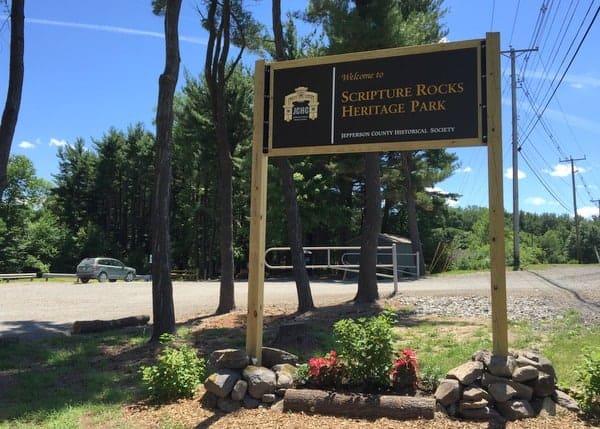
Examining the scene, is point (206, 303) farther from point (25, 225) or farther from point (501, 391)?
point (25, 225)

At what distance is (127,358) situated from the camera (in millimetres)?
7332

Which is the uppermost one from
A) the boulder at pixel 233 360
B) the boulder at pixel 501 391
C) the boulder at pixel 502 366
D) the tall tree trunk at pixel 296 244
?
the tall tree trunk at pixel 296 244

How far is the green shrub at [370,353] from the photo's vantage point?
15.1ft

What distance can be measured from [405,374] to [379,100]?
2652mm

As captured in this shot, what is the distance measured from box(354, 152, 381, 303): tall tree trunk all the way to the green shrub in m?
7.69

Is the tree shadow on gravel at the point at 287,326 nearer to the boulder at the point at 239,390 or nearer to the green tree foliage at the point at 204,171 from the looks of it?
the boulder at the point at 239,390

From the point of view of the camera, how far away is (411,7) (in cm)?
1532

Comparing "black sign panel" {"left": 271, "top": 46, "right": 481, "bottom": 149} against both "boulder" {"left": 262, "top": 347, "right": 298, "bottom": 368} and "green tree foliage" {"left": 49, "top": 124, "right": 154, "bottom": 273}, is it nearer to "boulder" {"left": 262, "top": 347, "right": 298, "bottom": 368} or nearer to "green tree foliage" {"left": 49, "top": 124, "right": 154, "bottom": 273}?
"boulder" {"left": 262, "top": 347, "right": 298, "bottom": 368}

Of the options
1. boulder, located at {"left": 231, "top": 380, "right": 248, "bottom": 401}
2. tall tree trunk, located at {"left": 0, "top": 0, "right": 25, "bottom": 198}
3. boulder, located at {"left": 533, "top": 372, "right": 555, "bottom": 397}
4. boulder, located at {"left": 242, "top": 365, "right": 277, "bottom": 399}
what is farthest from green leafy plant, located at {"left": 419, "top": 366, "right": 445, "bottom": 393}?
tall tree trunk, located at {"left": 0, "top": 0, "right": 25, "bottom": 198}

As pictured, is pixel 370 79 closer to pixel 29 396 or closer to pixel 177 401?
pixel 177 401

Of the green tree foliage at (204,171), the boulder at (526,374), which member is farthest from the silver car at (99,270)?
the boulder at (526,374)

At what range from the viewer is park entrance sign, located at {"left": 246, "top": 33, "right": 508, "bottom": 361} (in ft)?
16.3

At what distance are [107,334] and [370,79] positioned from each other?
6.57 meters

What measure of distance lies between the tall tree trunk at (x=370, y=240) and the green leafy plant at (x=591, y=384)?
314 inches
